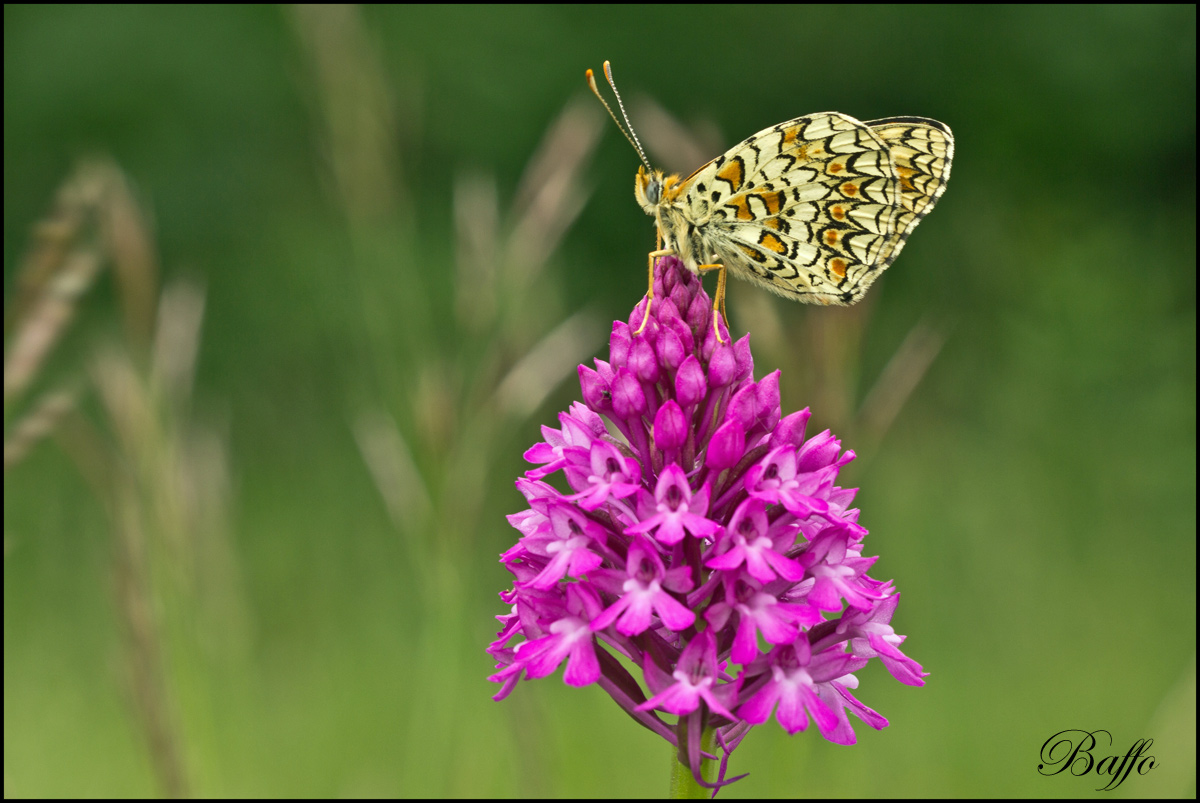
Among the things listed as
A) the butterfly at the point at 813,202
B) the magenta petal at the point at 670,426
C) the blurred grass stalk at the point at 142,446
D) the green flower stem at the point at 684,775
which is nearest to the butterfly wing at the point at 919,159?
the butterfly at the point at 813,202

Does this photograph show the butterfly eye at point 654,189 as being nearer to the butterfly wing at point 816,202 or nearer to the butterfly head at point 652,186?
the butterfly head at point 652,186

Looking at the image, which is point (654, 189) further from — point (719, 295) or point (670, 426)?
point (670, 426)

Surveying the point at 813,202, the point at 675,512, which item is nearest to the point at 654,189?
the point at 813,202

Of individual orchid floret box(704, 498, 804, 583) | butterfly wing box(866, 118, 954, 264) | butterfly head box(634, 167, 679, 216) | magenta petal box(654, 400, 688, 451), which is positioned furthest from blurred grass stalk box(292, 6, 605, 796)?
individual orchid floret box(704, 498, 804, 583)

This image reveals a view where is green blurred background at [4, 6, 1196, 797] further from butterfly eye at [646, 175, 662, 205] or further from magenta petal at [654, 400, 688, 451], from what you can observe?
magenta petal at [654, 400, 688, 451]

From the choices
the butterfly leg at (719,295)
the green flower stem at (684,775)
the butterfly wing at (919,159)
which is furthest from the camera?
the butterfly wing at (919,159)

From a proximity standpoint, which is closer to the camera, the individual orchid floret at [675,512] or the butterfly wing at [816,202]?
the individual orchid floret at [675,512]
